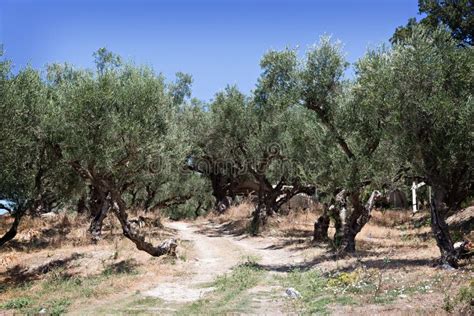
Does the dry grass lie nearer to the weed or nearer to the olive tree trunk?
the weed

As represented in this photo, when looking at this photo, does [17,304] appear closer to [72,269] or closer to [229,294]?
[72,269]

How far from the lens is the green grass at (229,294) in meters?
10.9

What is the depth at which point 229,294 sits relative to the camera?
12.8 metres

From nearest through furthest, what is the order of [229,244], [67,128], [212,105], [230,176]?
[67,128], [229,244], [212,105], [230,176]

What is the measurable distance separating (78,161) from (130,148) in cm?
247

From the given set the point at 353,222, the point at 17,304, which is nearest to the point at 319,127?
the point at 353,222

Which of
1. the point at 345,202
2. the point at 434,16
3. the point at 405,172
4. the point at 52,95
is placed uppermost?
the point at 434,16

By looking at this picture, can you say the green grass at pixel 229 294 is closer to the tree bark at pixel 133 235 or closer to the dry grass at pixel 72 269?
the dry grass at pixel 72 269

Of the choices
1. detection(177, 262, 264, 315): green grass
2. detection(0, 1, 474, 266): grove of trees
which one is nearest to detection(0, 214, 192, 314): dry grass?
detection(0, 1, 474, 266): grove of trees

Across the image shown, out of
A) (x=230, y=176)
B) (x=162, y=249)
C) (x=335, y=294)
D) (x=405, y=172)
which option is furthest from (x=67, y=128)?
(x=230, y=176)

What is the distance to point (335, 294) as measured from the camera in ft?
38.1

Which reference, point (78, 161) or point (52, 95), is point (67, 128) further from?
point (52, 95)

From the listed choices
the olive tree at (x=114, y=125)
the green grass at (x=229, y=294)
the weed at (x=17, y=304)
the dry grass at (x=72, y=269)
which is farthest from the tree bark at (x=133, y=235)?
the weed at (x=17, y=304)

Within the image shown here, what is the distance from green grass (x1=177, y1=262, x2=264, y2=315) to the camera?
1095 centimetres
